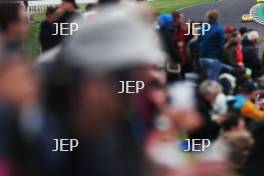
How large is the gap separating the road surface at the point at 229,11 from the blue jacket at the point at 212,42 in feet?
0.51

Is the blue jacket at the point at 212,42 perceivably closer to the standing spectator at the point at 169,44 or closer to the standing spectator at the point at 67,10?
the standing spectator at the point at 169,44

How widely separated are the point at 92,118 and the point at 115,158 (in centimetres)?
6

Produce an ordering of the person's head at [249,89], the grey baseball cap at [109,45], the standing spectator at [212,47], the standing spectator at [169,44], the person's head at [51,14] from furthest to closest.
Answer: the standing spectator at [212,47] < the person's head at [249,89] < the standing spectator at [169,44] < the person's head at [51,14] < the grey baseball cap at [109,45]

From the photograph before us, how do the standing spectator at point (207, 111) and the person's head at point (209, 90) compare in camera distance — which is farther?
the person's head at point (209, 90)

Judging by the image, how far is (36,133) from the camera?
964 millimetres

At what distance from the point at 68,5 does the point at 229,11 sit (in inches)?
45.4

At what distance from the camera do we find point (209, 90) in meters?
2.69

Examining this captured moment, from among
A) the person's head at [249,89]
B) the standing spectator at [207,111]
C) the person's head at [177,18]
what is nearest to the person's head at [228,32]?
the person's head at [177,18]

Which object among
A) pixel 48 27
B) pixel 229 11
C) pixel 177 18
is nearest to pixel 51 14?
pixel 48 27

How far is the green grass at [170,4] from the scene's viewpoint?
3152 millimetres

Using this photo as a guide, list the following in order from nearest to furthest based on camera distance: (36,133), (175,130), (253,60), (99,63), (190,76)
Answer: (99,63) < (36,133) < (175,130) < (190,76) < (253,60)

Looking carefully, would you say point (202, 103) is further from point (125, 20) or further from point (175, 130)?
point (125, 20)

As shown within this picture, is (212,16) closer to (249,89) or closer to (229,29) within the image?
(229,29)

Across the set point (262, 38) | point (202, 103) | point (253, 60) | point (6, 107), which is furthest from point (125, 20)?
point (262, 38)
